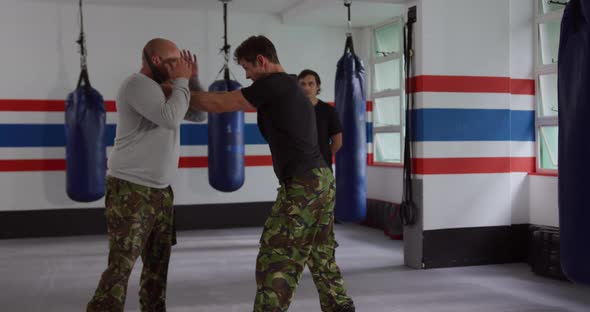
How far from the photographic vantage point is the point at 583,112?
8.71 ft

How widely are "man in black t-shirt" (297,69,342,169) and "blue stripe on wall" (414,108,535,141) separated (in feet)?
3.38

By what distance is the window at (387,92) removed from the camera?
826 centimetres

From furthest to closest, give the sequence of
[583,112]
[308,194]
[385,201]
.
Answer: [385,201]
[308,194]
[583,112]

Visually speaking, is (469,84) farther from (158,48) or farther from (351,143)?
(158,48)

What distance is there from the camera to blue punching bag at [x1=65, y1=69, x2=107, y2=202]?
272 inches

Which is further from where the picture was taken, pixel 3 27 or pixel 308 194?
pixel 3 27

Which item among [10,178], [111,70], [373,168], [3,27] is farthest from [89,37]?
[373,168]

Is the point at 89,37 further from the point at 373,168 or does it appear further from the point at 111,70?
the point at 373,168

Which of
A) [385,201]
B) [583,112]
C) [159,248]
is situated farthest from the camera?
[385,201]

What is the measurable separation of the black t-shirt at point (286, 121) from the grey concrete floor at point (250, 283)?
1714mm

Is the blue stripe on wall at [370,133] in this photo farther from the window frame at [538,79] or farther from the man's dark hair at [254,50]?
the man's dark hair at [254,50]

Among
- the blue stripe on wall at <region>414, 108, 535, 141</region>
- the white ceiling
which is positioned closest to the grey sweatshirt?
the blue stripe on wall at <region>414, 108, 535, 141</region>

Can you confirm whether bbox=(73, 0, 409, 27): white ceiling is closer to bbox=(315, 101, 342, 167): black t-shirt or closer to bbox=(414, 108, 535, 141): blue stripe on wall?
bbox=(414, 108, 535, 141): blue stripe on wall

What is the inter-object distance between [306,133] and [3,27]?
6.01 metres
